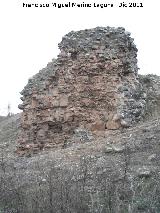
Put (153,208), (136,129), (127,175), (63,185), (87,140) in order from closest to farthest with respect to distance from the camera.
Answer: (153,208), (63,185), (127,175), (136,129), (87,140)

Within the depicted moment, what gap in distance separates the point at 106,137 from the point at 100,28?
3.69 metres

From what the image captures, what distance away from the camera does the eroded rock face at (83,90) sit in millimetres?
14734

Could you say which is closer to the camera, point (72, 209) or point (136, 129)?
point (72, 209)

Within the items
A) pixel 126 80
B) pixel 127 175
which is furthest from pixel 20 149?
pixel 127 175

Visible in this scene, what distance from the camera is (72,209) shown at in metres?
7.40

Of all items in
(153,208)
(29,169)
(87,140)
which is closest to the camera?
(153,208)

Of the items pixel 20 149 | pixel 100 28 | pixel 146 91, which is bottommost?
pixel 20 149

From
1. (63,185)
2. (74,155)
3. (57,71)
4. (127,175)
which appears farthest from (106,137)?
(63,185)

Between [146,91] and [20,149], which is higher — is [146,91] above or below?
above

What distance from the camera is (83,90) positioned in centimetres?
1498

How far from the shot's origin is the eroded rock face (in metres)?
14.7

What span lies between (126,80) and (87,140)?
2.34 metres

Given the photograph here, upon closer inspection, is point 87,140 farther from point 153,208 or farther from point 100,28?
point 153,208

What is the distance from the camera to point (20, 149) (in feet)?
50.5
